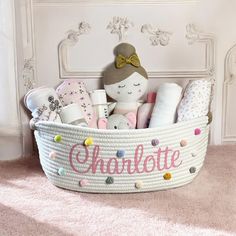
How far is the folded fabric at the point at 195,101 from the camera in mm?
1812

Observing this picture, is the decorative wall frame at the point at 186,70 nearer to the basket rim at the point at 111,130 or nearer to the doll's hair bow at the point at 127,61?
the doll's hair bow at the point at 127,61

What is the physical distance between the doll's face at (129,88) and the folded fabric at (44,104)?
0.27 metres

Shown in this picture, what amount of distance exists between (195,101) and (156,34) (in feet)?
1.54

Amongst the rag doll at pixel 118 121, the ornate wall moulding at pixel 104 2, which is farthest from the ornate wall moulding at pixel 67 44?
the rag doll at pixel 118 121

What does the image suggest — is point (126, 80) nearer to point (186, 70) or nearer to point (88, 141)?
point (186, 70)

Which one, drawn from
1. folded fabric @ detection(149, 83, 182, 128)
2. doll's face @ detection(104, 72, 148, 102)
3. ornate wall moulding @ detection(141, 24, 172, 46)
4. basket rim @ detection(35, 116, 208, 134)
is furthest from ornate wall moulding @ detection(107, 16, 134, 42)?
basket rim @ detection(35, 116, 208, 134)

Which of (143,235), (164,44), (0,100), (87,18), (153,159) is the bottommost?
(143,235)

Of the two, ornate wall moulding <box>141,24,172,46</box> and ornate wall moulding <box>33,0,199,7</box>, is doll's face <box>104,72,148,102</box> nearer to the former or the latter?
ornate wall moulding <box>141,24,172,46</box>

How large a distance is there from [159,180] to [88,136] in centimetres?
→ 33

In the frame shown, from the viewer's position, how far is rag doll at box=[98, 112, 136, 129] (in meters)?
1.95

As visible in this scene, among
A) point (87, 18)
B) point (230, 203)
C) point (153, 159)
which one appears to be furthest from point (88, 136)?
point (87, 18)

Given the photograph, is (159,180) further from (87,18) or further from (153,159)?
(87,18)

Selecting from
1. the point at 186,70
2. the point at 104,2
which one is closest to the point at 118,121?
the point at 186,70

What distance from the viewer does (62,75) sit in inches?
85.5
